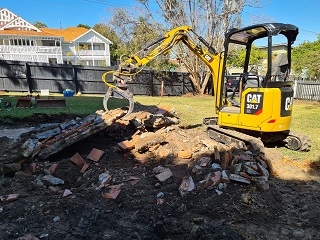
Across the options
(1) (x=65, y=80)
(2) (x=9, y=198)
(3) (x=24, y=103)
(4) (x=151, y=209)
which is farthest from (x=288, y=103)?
(1) (x=65, y=80)

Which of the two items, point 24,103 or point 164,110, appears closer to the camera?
point 164,110

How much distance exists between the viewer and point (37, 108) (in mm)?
9875

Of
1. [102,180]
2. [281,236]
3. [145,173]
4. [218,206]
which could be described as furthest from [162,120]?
[281,236]

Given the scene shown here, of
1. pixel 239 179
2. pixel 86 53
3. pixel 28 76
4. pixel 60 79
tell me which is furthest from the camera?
pixel 86 53

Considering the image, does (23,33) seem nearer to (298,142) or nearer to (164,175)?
(164,175)

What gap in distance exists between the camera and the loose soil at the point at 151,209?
9.15 feet

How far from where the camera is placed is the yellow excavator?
5.03 meters

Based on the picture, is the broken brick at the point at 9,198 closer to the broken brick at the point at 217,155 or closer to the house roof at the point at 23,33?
the broken brick at the point at 217,155

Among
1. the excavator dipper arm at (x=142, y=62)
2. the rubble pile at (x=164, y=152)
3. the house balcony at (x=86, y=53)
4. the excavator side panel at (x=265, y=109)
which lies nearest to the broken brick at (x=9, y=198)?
the rubble pile at (x=164, y=152)

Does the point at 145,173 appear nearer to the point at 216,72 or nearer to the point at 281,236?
the point at 281,236

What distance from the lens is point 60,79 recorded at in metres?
16.3

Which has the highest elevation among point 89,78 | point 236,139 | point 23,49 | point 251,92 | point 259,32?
point 23,49

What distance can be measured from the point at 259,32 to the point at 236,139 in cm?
254

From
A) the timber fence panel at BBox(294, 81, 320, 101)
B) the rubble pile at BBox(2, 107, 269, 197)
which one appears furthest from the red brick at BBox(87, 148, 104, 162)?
the timber fence panel at BBox(294, 81, 320, 101)
